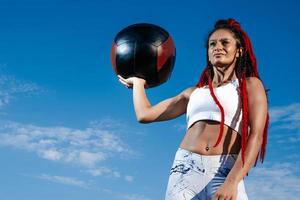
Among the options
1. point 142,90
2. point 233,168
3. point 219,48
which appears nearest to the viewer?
point 233,168

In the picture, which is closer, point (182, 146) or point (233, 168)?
point (233, 168)

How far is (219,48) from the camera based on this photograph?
4.17 m

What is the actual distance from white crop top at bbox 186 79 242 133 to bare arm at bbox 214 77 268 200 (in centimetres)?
12

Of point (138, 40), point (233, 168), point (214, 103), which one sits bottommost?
point (233, 168)

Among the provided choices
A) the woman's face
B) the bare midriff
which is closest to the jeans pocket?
the bare midriff

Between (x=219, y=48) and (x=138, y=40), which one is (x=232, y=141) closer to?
(x=219, y=48)

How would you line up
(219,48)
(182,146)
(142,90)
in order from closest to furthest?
(182,146) < (219,48) < (142,90)

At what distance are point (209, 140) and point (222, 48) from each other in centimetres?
82

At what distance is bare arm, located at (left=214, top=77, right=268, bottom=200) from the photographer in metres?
3.56

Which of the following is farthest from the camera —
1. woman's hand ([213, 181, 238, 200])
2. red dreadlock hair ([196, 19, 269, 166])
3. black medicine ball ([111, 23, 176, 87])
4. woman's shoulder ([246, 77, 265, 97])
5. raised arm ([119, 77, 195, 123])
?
black medicine ball ([111, 23, 176, 87])

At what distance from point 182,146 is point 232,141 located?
0.37 meters

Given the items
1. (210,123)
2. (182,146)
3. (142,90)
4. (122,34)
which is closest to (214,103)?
(210,123)

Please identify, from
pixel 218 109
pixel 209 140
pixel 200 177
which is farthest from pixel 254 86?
pixel 200 177

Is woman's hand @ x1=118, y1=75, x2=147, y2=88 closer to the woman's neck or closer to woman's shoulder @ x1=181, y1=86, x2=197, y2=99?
woman's shoulder @ x1=181, y1=86, x2=197, y2=99
